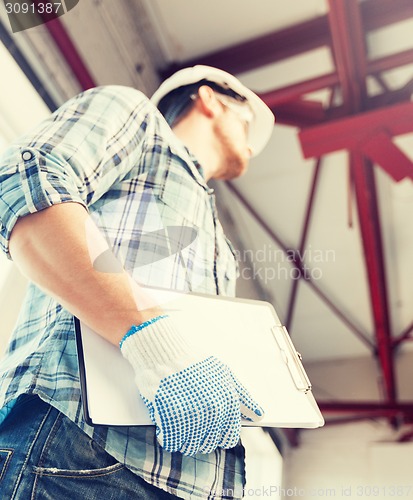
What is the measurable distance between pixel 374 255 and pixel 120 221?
3522 millimetres

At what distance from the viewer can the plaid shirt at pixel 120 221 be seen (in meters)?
0.90

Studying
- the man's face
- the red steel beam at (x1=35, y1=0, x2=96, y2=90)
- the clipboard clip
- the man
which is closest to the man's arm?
the man

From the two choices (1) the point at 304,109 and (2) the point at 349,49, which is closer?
(2) the point at 349,49

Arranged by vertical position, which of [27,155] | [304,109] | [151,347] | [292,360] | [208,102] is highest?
[27,155]

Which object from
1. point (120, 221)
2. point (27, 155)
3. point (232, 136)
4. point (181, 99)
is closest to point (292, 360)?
point (120, 221)

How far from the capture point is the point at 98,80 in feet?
9.73

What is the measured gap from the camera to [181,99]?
6.50 ft

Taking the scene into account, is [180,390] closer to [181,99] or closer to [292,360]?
[292,360]

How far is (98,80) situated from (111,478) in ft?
8.42

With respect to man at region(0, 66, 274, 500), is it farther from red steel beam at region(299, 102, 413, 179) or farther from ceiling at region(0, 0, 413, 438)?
red steel beam at region(299, 102, 413, 179)

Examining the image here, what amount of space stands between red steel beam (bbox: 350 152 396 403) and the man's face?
1.73m

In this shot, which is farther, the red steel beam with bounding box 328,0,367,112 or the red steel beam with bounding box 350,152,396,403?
the red steel beam with bounding box 350,152,396,403

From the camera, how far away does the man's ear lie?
1887 mm

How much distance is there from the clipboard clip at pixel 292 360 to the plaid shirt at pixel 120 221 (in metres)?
0.21
